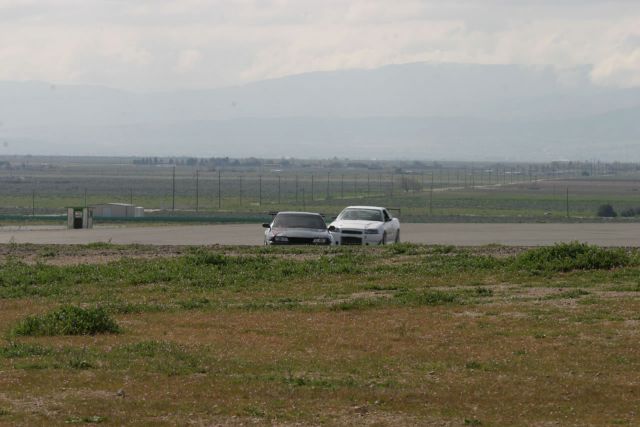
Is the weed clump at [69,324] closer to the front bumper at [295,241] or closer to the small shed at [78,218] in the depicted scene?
the front bumper at [295,241]

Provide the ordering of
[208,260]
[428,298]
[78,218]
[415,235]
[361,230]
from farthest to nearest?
1. [78,218]
2. [415,235]
3. [361,230]
4. [208,260]
5. [428,298]

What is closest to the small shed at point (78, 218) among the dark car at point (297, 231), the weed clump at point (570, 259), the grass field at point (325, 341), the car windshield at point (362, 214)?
the car windshield at point (362, 214)

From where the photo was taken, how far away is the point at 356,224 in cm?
3647

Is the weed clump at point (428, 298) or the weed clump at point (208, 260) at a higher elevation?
the weed clump at point (208, 260)

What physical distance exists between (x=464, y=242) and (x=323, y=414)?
94.8 ft

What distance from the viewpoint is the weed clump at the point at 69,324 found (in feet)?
53.5

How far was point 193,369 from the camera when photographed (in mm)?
13742

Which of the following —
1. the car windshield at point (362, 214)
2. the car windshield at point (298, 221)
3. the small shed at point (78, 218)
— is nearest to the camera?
the car windshield at point (298, 221)

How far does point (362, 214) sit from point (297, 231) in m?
3.97

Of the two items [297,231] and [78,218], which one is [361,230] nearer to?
[297,231]

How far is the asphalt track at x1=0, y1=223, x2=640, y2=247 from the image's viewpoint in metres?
39.6

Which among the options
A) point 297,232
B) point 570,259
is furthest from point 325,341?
point 297,232

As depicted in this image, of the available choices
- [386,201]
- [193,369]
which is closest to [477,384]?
[193,369]

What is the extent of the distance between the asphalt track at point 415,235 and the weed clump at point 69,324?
21489 mm
